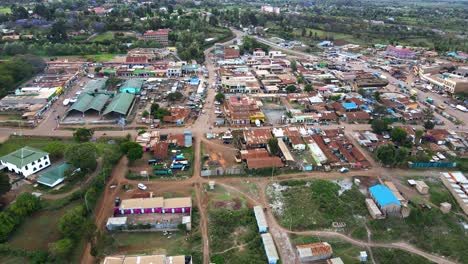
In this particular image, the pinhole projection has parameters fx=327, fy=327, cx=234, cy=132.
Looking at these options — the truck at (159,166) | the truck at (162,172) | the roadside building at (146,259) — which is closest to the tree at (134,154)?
the truck at (159,166)

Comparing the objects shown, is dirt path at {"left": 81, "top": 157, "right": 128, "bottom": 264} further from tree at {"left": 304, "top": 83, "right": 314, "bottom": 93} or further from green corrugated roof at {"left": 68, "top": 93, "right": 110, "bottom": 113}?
tree at {"left": 304, "top": 83, "right": 314, "bottom": 93}

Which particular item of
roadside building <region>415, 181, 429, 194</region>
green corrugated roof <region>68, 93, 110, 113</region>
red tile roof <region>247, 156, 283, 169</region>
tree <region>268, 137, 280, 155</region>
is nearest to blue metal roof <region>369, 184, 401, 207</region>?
roadside building <region>415, 181, 429, 194</region>

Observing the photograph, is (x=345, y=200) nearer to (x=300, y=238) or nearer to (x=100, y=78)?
(x=300, y=238)

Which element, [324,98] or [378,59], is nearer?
[324,98]

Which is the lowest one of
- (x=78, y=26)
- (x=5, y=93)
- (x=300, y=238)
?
(x=300, y=238)

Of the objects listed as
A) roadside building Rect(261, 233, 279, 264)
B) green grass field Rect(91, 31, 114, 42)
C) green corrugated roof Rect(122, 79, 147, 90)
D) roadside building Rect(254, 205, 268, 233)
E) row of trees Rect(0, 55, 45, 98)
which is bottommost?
roadside building Rect(261, 233, 279, 264)

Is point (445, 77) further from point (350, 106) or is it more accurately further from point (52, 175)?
point (52, 175)

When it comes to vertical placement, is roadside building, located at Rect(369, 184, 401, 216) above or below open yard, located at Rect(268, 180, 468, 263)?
above

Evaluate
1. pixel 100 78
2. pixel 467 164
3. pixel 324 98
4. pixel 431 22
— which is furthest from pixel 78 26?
pixel 431 22
